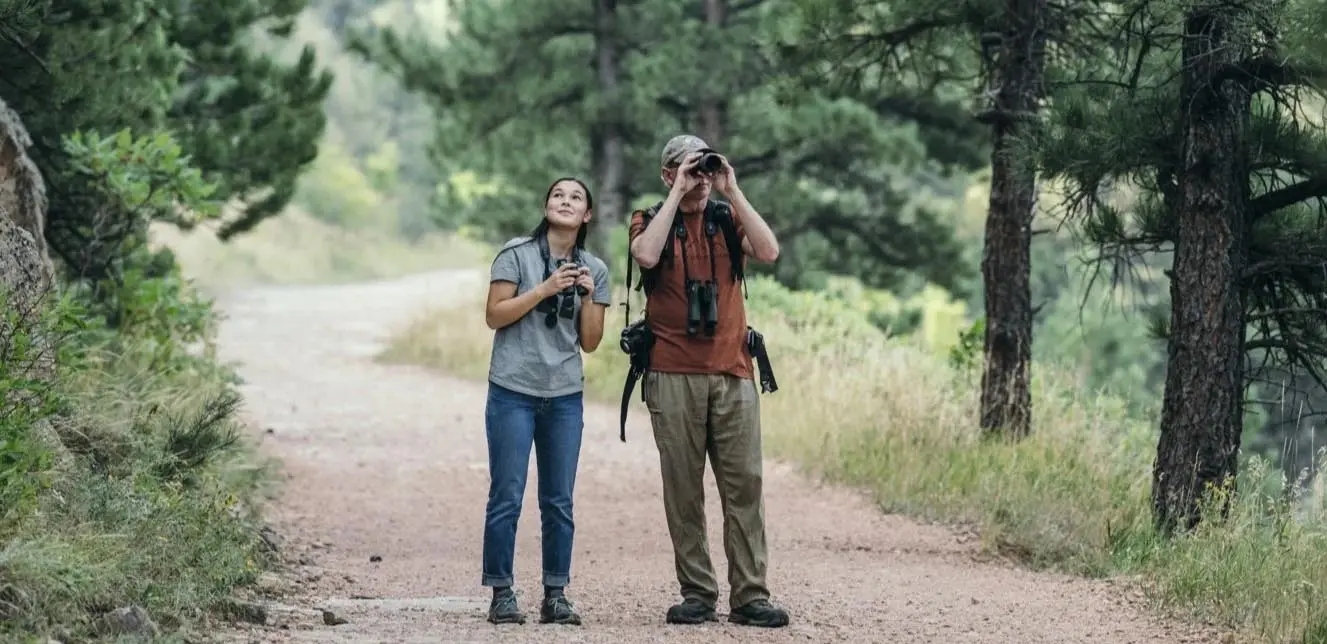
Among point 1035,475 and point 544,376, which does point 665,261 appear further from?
point 1035,475

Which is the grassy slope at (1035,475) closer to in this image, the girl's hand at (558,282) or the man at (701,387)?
the man at (701,387)

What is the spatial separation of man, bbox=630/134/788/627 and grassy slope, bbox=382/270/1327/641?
2067mm

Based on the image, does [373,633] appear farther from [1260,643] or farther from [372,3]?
[372,3]

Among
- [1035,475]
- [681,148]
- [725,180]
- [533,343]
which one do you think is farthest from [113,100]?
[1035,475]

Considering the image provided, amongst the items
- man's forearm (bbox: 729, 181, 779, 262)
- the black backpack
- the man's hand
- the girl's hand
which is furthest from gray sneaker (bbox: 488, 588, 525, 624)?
the man's hand

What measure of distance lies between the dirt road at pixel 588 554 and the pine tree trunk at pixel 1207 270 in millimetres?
885

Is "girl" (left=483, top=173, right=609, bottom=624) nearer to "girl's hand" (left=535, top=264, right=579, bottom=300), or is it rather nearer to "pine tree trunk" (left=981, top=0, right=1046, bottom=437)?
"girl's hand" (left=535, top=264, right=579, bottom=300)

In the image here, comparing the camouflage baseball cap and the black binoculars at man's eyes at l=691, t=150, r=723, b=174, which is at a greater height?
the camouflage baseball cap

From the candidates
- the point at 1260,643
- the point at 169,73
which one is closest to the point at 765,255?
the point at 1260,643

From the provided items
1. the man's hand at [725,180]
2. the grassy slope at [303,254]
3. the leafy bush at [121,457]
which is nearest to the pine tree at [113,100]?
the leafy bush at [121,457]

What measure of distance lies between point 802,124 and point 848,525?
34.3 feet

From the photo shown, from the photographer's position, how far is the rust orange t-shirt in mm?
6758

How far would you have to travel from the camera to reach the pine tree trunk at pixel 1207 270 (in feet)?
27.7

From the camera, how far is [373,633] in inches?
254
